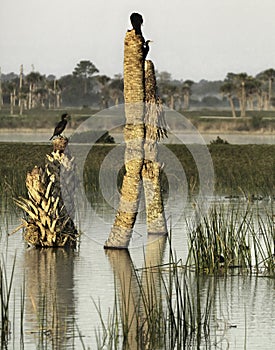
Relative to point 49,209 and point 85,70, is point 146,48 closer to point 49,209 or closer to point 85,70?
point 49,209

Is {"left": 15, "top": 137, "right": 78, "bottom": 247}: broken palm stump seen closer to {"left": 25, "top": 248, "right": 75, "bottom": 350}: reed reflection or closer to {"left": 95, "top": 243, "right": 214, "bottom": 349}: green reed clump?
{"left": 25, "top": 248, "right": 75, "bottom": 350}: reed reflection

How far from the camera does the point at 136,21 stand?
50.9 ft

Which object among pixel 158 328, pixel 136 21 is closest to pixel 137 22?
pixel 136 21

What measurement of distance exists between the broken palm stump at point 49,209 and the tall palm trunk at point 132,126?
79cm

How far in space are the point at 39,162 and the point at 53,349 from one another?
68.1ft

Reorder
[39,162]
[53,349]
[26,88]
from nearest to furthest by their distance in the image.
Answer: [53,349] → [39,162] → [26,88]

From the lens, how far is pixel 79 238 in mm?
17016

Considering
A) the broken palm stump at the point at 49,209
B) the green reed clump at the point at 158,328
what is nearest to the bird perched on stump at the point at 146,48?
the broken palm stump at the point at 49,209

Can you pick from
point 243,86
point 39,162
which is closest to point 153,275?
point 39,162

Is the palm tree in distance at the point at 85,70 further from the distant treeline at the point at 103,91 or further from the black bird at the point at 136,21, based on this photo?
the black bird at the point at 136,21

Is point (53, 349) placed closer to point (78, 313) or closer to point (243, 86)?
point (78, 313)

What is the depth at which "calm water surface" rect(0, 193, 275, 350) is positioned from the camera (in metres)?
10.3

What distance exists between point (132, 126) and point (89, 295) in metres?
3.65

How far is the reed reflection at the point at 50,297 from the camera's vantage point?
10.2 metres
